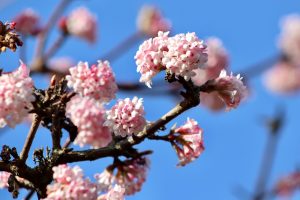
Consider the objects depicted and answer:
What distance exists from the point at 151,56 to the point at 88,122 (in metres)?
1.13

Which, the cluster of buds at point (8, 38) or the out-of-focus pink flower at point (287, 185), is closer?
the cluster of buds at point (8, 38)

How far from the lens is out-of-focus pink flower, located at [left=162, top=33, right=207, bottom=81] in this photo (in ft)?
9.09

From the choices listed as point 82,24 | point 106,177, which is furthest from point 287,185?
point 106,177

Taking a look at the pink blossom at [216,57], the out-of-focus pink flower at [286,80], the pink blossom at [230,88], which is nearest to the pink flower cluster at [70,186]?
the pink blossom at [230,88]

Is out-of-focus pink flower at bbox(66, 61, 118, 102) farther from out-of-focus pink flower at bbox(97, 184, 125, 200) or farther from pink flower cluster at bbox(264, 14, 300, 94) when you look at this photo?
pink flower cluster at bbox(264, 14, 300, 94)

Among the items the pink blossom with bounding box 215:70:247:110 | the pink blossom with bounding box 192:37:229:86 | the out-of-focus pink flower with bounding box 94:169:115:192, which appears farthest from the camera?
the pink blossom with bounding box 192:37:229:86

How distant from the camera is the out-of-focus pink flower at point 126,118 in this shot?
112 inches

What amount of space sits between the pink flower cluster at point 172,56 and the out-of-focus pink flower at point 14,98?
552 mm

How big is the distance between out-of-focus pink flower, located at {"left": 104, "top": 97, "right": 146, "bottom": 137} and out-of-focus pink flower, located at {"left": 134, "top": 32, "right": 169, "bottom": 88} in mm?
126

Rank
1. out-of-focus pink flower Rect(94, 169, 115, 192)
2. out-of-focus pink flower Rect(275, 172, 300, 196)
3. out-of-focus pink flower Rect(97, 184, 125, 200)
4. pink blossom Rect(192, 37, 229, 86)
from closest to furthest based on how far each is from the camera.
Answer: out-of-focus pink flower Rect(97, 184, 125, 200) → out-of-focus pink flower Rect(94, 169, 115, 192) → pink blossom Rect(192, 37, 229, 86) → out-of-focus pink flower Rect(275, 172, 300, 196)

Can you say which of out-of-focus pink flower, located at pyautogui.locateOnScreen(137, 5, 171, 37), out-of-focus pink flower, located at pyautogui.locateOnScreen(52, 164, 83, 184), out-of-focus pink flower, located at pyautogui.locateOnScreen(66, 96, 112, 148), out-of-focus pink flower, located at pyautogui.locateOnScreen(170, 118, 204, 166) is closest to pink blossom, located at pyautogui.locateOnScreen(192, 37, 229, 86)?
out-of-focus pink flower, located at pyautogui.locateOnScreen(137, 5, 171, 37)

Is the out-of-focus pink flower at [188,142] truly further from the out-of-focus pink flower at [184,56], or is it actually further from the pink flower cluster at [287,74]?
the pink flower cluster at [287,74]

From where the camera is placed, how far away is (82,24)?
10227 millimetres

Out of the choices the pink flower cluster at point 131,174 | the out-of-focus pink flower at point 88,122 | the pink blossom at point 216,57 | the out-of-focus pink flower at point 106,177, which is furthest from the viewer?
the pink blossom at point 216,57
